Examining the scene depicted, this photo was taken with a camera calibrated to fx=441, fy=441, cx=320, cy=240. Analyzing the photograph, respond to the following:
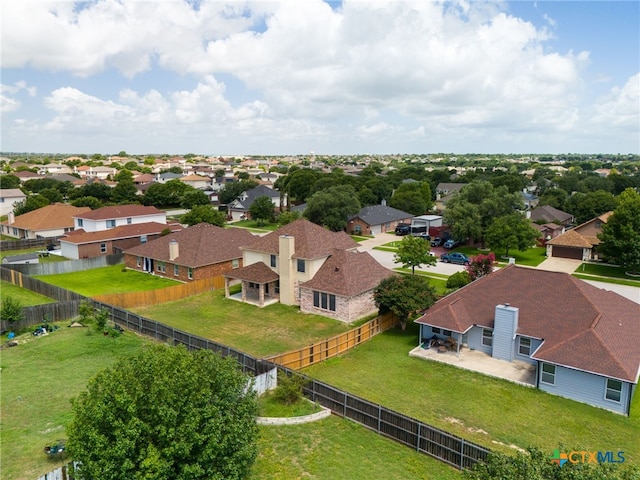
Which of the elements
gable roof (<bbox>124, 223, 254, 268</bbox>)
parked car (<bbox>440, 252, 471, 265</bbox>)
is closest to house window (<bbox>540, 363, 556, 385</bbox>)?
parked car (<bbox>440, 252, 471, 265</bbox>)

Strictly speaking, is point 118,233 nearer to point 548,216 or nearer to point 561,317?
point 561,317

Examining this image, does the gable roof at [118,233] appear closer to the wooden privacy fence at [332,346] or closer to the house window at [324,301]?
the house window at [324,301]

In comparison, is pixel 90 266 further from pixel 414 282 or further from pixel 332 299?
pixel 414 282

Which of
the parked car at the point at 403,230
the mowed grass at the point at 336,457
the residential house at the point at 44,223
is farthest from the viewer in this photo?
the parked car at the point at 403,230

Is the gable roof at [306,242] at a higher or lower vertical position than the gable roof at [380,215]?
higher

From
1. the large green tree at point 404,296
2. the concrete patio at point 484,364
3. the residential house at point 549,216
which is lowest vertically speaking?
the concrete patio at point 484,364

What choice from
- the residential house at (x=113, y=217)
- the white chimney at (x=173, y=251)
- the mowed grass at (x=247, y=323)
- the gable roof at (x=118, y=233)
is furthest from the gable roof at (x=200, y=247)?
the residential house at (x=113, y=217)

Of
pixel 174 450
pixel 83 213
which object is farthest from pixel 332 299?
pixel 83 213

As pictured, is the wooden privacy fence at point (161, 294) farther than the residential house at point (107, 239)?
No
